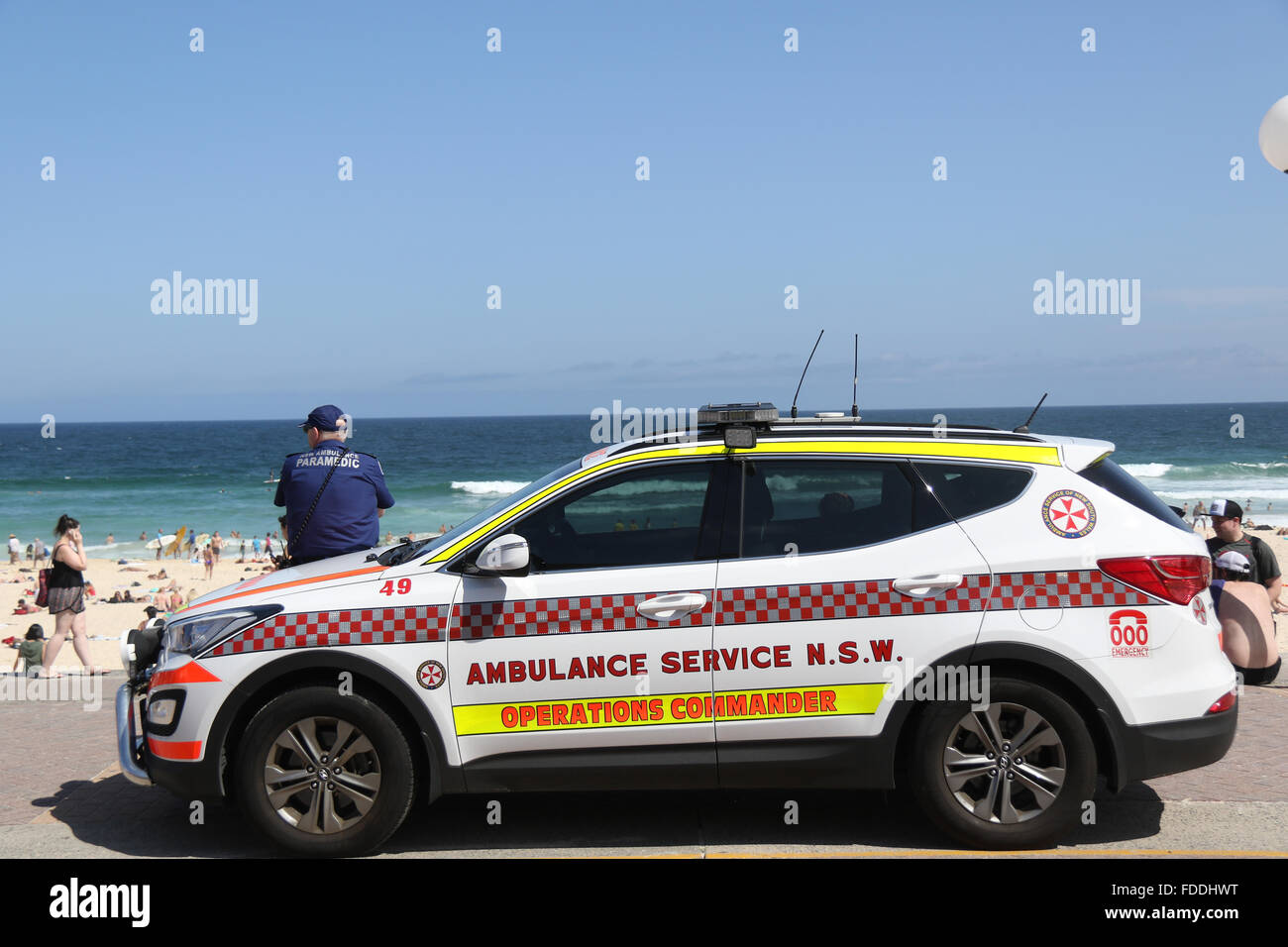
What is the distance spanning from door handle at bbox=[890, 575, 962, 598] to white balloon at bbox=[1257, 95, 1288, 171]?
412cm

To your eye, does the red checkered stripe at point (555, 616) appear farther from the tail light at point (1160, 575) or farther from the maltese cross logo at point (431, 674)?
the tail light at point (1160, 575)

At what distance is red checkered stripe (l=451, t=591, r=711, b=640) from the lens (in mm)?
4707

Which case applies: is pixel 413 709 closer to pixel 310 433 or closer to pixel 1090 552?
pixel 310 433

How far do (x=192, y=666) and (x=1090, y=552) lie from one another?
12.5ft

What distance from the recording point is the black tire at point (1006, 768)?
15.3ft

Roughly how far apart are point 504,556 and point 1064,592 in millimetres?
2314

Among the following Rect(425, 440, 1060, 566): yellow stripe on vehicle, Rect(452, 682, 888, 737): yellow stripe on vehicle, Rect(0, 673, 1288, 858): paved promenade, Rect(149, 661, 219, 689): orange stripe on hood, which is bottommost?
Rect(0, 673, 1288, 858): paved promenade

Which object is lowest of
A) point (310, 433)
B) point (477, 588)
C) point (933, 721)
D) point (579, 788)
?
point (579, 788)

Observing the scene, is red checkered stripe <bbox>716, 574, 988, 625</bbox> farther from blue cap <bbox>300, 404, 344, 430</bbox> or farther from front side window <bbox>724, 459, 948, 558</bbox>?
blue cap <bbox>300, 404, 344, 430</bbox>

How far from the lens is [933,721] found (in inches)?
184

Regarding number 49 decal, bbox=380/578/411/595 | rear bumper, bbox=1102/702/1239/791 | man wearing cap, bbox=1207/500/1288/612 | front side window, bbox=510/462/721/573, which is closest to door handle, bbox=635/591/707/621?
front side window, bbox=510/462/721/573

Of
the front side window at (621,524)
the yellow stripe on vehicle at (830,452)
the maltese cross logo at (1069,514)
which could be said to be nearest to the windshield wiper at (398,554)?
the yellow stripe on vehicle at (830,452)
